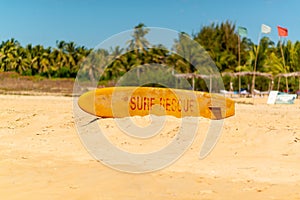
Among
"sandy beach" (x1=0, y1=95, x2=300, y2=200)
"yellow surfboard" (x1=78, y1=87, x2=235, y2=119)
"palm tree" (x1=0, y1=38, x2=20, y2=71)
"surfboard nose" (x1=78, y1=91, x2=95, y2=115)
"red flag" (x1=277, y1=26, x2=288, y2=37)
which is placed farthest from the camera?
"palm tree" (x1=0, y1=38, x2=20, y2=71)

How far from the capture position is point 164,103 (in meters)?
9.27

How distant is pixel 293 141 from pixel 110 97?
14.0 feet

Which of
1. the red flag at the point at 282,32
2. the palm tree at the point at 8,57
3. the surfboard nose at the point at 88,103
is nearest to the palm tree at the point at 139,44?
the red flag at the point at 282,32

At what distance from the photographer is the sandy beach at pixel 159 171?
4.15m

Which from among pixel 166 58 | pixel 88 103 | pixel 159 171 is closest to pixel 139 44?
pixel 166 58

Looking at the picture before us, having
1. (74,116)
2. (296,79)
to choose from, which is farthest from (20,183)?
(296,79)

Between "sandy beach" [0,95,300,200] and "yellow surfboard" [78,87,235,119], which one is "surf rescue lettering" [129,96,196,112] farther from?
"sandy beach" [0,95,300,200]

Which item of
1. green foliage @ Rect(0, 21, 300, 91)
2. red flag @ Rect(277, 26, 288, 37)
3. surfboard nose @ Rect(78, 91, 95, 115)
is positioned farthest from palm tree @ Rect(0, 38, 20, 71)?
surfboard nose @ Rect(78, 91, 95, 115)

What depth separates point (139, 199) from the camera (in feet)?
12.8

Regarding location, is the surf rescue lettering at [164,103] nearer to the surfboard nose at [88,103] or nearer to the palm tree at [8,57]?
the surfboard nose at [88,103]

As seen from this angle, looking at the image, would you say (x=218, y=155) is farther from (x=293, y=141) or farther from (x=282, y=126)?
(x=282, y=126)

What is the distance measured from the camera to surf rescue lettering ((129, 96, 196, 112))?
9.23 metres

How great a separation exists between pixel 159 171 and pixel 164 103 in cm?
406

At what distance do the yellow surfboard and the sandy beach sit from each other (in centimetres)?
61
